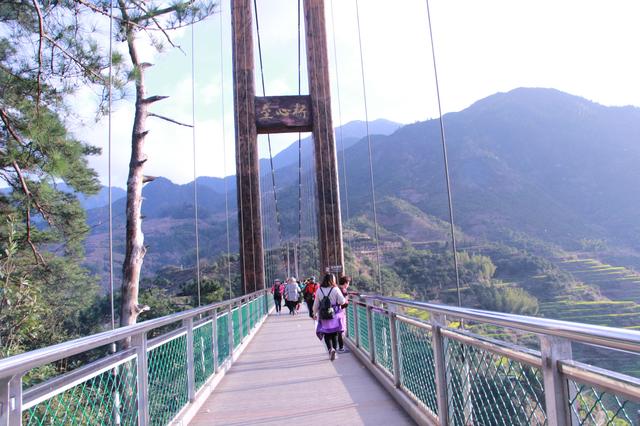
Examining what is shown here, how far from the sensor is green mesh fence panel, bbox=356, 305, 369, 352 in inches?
197

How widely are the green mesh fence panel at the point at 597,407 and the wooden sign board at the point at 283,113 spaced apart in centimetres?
1135

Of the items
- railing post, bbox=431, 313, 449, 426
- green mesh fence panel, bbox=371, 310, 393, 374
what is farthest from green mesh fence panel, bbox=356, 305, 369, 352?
railing post, bbox=431, 313, 449, 426

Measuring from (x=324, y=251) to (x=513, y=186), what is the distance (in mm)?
36874

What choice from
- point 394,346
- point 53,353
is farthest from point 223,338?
point 53,353

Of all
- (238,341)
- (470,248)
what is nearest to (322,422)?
(238,341)

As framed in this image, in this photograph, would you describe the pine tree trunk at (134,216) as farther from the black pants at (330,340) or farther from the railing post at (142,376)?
the railing post at (142,376)

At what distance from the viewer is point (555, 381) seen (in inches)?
54.9

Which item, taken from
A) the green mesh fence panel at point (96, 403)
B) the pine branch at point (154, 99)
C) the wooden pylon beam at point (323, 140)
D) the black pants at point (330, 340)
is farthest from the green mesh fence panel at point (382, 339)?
the wooden pylon beam at point (323, 140)

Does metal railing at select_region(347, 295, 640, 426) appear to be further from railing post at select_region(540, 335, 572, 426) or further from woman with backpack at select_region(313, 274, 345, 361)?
woman with backpack at select_region(313, 274, 345, 361)

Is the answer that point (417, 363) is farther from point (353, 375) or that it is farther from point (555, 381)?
point (555, 381)

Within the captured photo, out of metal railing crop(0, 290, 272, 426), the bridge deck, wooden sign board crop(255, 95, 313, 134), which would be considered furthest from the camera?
wooden sign board crop(255, 95, 313, 134)

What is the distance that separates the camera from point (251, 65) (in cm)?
1230

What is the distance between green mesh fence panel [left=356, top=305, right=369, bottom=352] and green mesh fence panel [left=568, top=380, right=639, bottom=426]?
359 cm

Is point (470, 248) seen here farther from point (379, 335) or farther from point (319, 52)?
point (379, 335)
